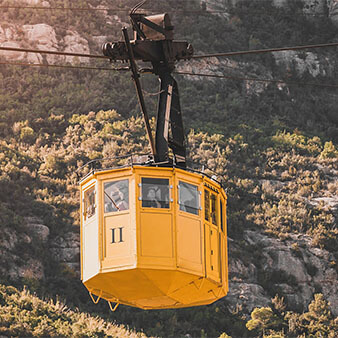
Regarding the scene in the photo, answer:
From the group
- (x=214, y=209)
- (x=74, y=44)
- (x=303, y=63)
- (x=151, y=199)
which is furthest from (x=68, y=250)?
(x=151, y=199)

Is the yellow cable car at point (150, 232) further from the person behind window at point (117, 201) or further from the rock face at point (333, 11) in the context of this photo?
the rock face at point (333, 11)

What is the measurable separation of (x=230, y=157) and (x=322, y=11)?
25651mm

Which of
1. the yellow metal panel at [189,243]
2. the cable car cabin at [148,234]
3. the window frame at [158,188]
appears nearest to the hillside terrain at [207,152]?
the cable car cabin at [148,234]

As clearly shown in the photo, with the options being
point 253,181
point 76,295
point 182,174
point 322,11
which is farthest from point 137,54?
point 322,11

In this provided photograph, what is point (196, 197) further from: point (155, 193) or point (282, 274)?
point (282, 274)

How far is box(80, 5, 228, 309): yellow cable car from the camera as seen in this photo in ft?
88.9

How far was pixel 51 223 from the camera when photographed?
A: 72000 millimetres

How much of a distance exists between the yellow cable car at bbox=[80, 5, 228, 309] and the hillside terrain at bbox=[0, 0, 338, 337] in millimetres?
32989

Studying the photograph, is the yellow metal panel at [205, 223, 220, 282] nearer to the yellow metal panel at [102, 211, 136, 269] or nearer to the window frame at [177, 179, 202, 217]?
the window frame at [177, 179, 202, 217]

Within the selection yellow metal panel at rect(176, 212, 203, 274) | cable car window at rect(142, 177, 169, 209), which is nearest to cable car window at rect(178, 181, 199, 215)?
yellow metal panel at rect(176, 212, 203, 274)

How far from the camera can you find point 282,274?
230 feet

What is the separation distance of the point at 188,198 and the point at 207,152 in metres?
54.7

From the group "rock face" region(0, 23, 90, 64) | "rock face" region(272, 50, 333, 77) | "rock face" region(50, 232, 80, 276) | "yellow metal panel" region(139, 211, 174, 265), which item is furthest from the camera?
"rock face" region(272, 50, 333, 77)

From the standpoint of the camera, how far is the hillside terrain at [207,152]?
66.6m
